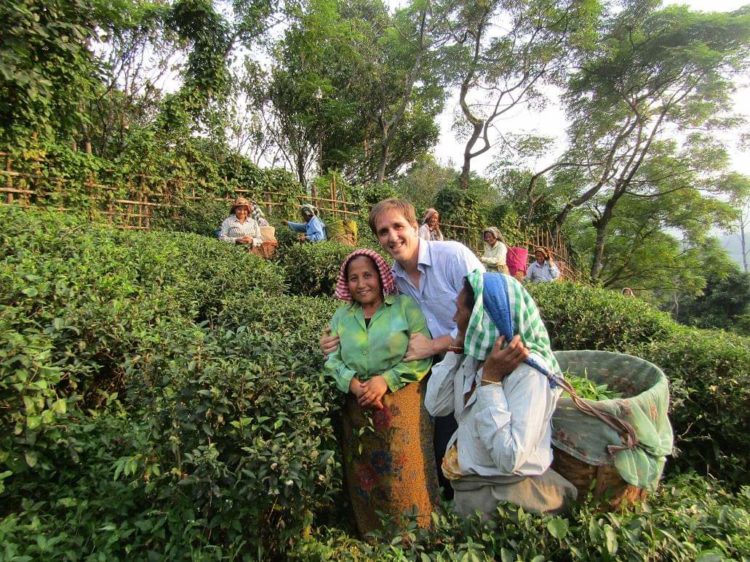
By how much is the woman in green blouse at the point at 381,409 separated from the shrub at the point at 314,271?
4.10m

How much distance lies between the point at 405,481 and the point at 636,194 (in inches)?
949

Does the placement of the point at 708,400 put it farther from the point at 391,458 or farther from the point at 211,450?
the point at 211,450

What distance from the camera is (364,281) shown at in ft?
7.85

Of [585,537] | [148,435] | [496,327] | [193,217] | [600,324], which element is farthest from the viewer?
[193,217]

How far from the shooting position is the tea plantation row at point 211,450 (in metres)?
1.68

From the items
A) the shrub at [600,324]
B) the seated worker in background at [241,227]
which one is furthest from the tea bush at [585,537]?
the seated worker in background at [241,227]

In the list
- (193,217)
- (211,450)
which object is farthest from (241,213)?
(211,450)

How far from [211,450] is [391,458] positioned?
0.86 meters

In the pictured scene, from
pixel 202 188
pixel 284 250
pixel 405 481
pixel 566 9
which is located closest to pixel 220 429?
pixel 405 481

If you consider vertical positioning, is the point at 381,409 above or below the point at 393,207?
below

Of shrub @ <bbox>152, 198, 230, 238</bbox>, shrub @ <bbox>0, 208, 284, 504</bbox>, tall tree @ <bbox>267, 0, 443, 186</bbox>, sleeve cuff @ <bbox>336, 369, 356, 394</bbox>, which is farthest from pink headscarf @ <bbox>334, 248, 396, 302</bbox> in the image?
tall tree @ <bbox>267, 0, 443, 186</bbox>

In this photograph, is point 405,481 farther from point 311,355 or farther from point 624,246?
point 624,246

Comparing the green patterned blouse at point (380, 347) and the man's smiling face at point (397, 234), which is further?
the man's smiling face at point (397, 234)

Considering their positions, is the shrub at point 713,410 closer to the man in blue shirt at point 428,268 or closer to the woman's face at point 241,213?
the man in blue shirt at point 428,268
